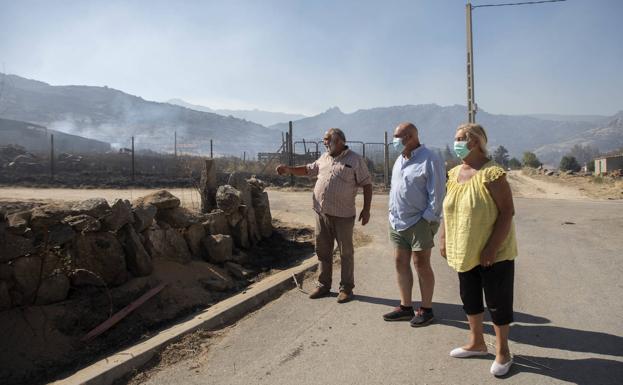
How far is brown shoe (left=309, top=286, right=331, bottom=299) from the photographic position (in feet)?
16.8

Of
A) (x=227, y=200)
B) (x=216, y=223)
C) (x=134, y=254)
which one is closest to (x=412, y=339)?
(x=134, y=254)

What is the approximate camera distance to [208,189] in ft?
24.8

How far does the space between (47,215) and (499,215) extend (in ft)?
13.0

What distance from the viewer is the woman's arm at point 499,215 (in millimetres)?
3205

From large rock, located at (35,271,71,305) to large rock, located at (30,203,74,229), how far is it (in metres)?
0.48

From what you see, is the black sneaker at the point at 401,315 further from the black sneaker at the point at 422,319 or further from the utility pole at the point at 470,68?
the utility pole at the point at 470,68

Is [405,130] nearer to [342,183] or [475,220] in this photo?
[342,183]

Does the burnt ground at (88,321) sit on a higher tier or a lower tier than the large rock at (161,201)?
lower

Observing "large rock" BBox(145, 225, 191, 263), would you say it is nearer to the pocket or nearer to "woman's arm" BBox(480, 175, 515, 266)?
the pocket

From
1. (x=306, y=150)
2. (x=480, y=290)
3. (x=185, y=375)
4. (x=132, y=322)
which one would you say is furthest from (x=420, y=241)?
(x=306, y=150)

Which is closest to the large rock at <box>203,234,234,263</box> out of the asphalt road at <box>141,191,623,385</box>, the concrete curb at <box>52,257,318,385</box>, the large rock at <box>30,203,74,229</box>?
the concrete curb at <box>52,257,318,385</box>

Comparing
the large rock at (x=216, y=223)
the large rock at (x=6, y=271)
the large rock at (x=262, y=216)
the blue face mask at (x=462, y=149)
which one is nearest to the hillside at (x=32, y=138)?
the large rock at (x=262, y=216)

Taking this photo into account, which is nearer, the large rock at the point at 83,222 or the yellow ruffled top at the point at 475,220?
the yellow ruffled top at the point at 475,220

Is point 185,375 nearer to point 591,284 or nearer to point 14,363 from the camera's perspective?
point 14,363
